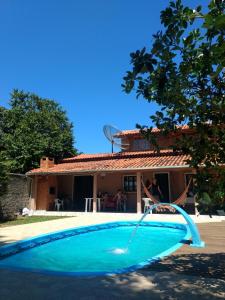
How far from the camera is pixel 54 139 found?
28.8 metres

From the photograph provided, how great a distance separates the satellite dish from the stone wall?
7004 mm

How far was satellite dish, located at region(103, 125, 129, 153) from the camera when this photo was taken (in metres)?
22.7

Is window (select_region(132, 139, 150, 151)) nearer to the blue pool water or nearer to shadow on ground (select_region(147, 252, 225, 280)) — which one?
the blue pool water

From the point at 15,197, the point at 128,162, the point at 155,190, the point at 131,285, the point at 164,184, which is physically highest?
the point at 128,162

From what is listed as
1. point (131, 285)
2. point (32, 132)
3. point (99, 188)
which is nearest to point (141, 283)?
point (131, 285)

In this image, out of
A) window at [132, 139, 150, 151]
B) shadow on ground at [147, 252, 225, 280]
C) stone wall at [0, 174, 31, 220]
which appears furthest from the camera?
window at [132, 139, 150, 151]

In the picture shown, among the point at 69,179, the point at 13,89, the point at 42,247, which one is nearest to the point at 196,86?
the point at 42,247

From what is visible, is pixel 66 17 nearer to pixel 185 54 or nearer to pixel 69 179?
pixel 185 54

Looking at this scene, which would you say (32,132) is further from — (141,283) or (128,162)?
(141,283)

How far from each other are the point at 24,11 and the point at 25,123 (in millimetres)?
18258

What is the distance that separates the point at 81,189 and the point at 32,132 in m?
9.87

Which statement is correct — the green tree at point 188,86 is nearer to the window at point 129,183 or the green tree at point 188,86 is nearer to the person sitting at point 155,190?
the person sitting at point 155,190

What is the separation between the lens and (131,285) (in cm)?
477

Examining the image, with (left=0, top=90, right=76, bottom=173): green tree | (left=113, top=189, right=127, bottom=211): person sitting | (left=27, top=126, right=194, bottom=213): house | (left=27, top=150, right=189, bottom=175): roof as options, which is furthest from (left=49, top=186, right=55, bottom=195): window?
(left=113, top=189, right=127, bottom=211): person sitting
